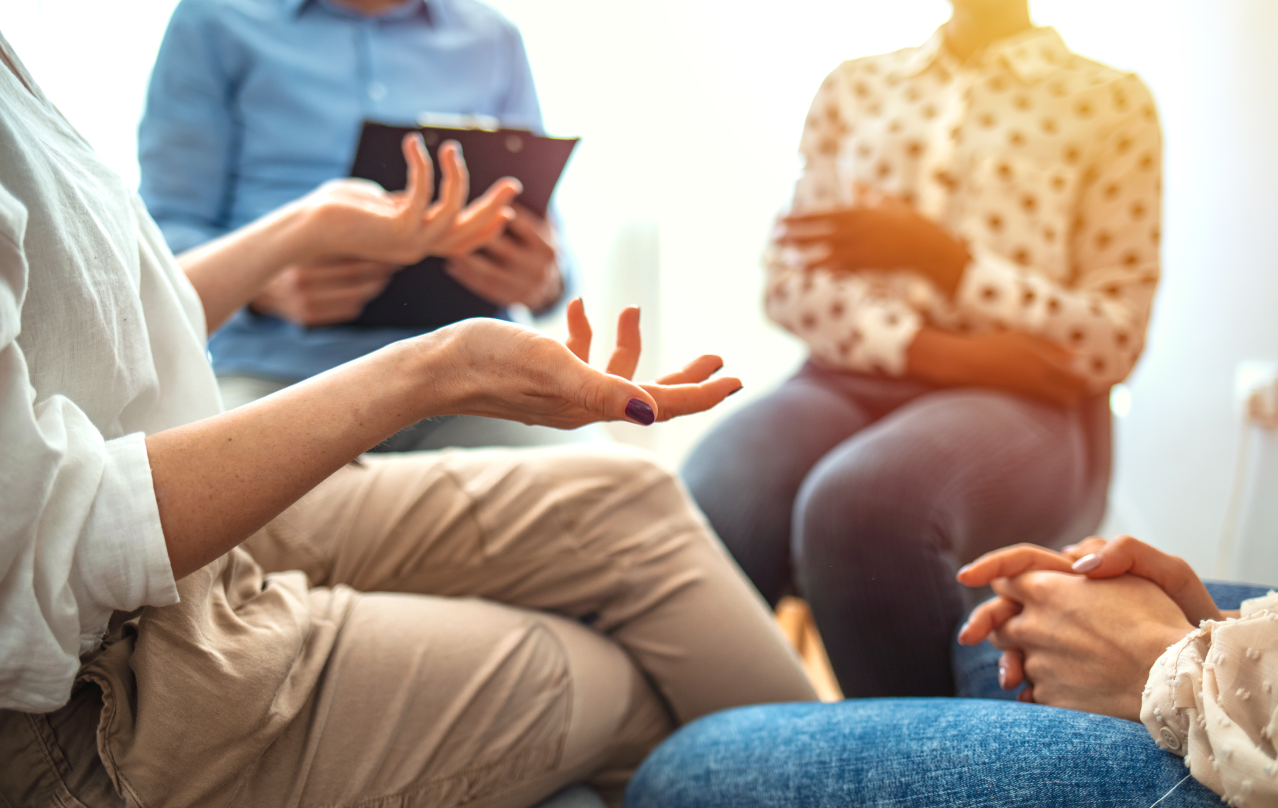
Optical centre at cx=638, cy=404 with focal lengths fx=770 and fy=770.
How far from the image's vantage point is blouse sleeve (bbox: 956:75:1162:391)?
0.73 metres

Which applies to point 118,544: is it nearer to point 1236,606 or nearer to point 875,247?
point 1236,606

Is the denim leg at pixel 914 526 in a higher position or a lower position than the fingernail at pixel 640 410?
lower

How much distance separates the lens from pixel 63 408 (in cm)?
31

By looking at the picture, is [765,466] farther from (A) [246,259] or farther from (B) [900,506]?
(A) [246,259]

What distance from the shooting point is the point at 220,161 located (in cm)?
86

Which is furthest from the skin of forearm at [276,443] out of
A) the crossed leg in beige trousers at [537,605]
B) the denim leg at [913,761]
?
the denim leg at [913,761]

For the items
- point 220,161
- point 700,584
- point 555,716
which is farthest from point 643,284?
point 555,716

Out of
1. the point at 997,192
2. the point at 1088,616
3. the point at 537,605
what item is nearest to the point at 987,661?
the point at 1088,616

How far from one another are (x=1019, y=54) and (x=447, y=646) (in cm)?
69

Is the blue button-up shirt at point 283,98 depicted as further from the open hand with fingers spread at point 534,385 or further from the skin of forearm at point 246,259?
the open hand with fingers spread at point 534,385

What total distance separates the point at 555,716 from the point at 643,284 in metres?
0.77

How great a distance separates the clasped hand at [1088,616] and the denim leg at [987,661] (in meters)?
0.02

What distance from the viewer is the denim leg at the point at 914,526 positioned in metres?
0.62

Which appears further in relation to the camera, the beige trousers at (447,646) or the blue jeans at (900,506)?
the blue jeans at (900,506)
